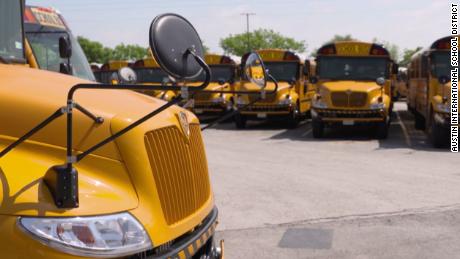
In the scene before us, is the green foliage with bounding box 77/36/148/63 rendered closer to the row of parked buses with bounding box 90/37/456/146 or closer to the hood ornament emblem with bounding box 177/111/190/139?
the row of parked buses with bounding box 90/37/456/146

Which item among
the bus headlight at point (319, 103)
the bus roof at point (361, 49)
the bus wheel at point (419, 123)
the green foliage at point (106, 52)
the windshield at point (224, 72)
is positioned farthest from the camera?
the green foliage at point (106, 52)

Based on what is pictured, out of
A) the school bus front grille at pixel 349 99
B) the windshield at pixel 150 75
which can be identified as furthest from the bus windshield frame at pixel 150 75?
the school bus front grille at pixel 349 99

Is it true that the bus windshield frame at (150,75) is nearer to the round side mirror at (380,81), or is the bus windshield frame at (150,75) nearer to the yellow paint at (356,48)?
the yellow paint at (356,48)

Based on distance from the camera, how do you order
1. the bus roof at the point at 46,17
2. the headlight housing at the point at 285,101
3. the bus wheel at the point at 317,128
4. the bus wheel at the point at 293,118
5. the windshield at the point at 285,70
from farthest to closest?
1. the windshield at the point at 285,70
2. the bus wheel at the point at 293,118
3. the headlight housing at the point at 285,101
4. the bus wheel at the point at 317,128
5. the bus roof at the point at 46,17

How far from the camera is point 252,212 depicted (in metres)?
7.01

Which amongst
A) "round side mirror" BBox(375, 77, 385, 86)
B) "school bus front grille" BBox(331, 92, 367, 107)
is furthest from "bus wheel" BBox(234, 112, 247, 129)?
"round side mirror" BBox(375, 77, 385, 86)

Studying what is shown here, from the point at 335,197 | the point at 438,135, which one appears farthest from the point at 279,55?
the point at 335,197

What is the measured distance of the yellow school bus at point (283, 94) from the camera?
59.2ft

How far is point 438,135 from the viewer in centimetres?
1291

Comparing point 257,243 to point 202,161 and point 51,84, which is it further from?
point 51,84

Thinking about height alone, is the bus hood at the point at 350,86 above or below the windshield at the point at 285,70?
below

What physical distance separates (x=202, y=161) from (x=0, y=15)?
5.17 ft

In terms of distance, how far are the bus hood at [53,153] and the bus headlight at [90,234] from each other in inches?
1.4

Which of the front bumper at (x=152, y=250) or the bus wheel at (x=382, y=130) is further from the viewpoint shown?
the bus wheel at (x=382, y=130)
